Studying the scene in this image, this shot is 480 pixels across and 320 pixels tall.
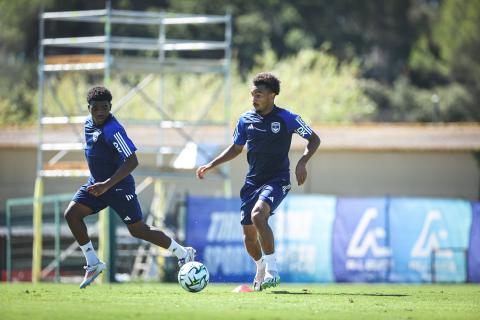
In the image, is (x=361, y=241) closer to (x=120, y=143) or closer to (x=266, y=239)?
(x=266, y=239)

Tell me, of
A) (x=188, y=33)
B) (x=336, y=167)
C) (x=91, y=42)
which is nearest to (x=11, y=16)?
(x=188, y=33)

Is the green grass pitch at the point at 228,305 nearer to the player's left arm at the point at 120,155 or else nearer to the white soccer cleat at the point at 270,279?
the white soccer cleat at the point at 270,279

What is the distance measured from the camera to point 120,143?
1275 centimetres

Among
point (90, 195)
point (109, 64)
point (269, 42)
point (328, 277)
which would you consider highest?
point (269, 42)

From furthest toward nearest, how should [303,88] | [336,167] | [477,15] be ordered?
[477,15] < [303,88] < [336,167]

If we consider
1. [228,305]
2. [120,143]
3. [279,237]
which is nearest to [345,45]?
[279,237]

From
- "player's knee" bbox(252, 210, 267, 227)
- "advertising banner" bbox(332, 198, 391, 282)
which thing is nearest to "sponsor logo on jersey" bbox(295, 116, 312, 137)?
"player's knee" bbox(252, 210, 267, 227)

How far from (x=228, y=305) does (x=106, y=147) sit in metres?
2.90

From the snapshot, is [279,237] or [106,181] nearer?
[106,181]

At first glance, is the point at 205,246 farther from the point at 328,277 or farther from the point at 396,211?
the point at 396,211

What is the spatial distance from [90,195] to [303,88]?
4383 centimetres

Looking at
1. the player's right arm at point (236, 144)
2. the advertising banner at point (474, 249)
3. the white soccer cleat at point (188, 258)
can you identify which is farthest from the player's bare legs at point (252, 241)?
the advertising banner at point (474, 249)

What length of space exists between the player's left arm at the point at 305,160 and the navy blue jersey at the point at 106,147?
1.95 meters

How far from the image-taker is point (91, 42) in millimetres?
25172
